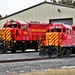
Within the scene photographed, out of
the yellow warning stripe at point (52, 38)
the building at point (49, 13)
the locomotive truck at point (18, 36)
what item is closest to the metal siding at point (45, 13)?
the building at point (49, 13)

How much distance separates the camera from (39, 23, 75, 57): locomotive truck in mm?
25344

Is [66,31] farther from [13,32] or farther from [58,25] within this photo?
[13,32]

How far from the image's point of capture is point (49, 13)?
48562mm

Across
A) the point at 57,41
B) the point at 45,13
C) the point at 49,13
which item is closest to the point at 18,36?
the point at 57,41

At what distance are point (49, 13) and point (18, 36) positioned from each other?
1601 cm

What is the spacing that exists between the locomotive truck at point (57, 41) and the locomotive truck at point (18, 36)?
5.53 m

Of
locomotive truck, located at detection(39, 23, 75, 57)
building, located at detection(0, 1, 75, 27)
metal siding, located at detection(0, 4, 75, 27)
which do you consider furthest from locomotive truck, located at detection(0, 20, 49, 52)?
metal siding, located at detection(0, 4, 75, 27)

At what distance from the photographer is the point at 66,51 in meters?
26.2

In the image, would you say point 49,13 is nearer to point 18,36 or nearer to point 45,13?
point 45,13

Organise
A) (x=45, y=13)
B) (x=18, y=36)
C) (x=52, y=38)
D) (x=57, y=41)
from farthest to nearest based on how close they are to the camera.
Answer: (x=45, y=13)
(x=18, y=36)
(x=52, y=38)
(x=57, y=41)

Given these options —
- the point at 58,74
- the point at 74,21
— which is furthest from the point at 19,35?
the point at 58,74

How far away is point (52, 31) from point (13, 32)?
305 inches

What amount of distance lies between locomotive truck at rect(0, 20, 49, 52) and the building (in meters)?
12.0

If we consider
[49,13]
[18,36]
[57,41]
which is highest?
[49,13]
